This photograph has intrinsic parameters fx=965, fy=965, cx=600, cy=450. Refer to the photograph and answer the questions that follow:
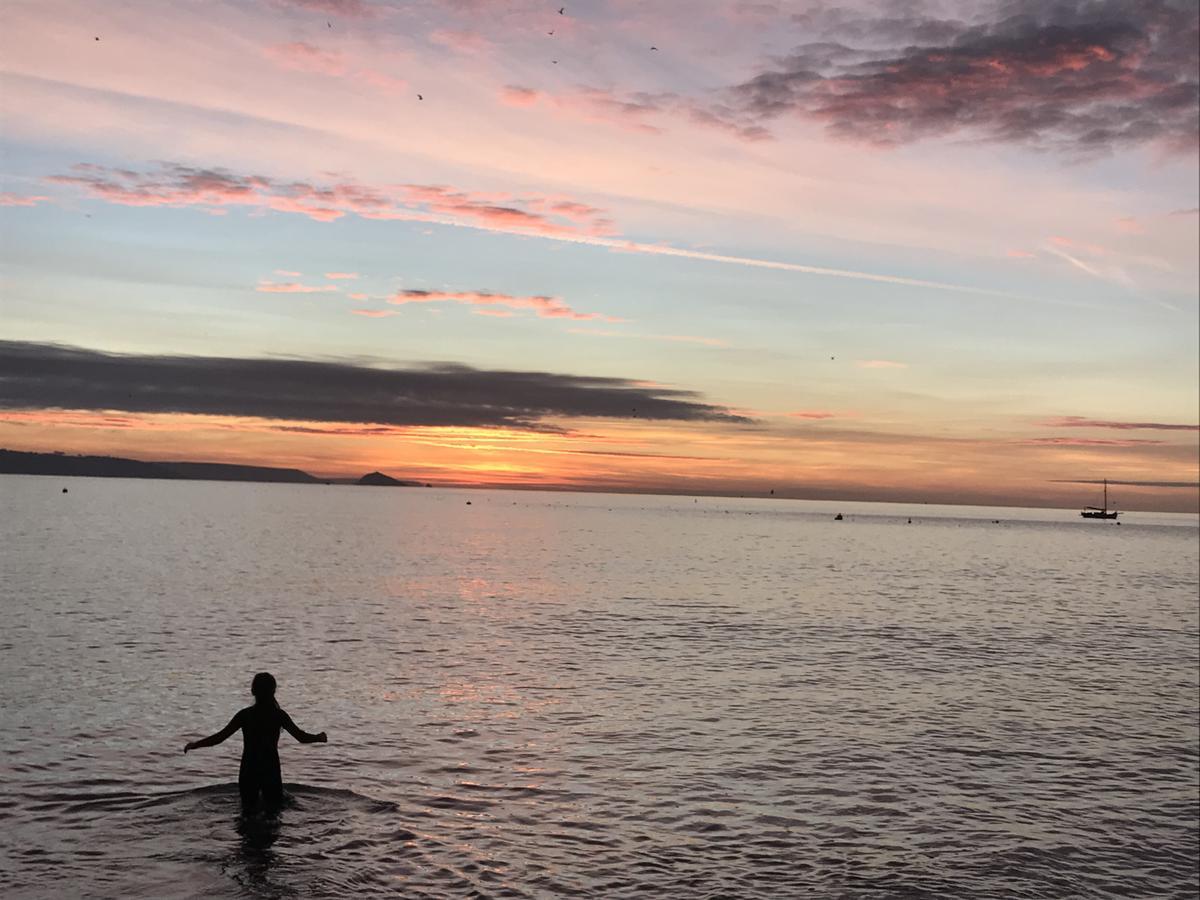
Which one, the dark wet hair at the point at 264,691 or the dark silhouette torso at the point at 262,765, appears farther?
the dark silhouette torso at the point at 262,765

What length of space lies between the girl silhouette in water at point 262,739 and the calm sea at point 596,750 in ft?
2.28

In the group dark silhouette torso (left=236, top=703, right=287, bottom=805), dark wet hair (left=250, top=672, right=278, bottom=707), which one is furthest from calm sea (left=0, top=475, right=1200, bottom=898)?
dark wet hair (left=250, top=672, right=278, bottom=707)

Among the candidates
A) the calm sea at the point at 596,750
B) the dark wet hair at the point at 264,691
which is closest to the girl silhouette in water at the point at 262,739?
the dark wet hair at the point at 264,691

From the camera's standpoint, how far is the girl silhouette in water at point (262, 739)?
21469 millimetres

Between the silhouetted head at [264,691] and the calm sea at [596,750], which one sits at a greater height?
the silhouetted head at [264,691]

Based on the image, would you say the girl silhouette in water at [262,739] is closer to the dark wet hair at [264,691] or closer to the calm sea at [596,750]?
the dark wet hair at [264,691]

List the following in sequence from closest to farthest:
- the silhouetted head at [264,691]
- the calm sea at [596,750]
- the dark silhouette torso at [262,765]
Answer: the calm sea at [596,750] → the silhouetted head at [264,691] → the dark silhouette torso at [262,765]

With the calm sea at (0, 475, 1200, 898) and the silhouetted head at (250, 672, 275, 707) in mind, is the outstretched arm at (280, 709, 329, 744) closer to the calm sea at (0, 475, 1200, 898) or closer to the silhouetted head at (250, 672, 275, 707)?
the silhouetted head at (250, 672, 275, 707)

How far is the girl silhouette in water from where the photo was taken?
70.4ft

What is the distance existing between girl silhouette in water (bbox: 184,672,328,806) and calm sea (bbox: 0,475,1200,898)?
696 millimetres

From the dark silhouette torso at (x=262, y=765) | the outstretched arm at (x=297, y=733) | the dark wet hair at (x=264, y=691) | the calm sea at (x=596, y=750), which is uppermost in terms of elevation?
the dark wet hair at (x=264, y=691)

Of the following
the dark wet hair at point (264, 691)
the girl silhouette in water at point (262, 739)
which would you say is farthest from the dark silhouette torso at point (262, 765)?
the dark wet hair at point (264, 691)

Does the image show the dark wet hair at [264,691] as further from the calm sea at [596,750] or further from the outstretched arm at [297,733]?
the calm sea at [596,750]

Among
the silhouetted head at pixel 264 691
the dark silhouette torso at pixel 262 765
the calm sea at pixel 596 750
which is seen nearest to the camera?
the calm sea at pixel 596 750
